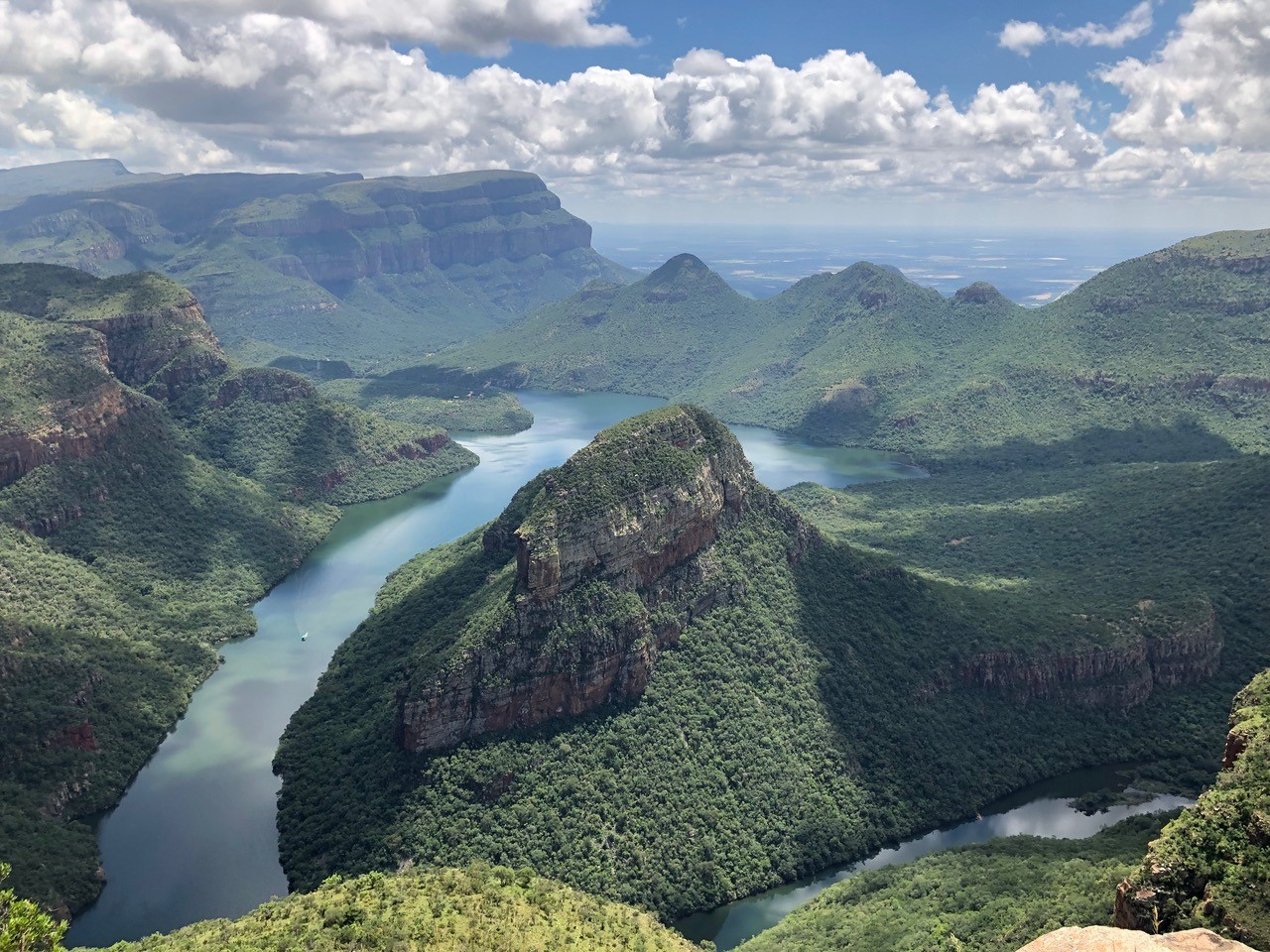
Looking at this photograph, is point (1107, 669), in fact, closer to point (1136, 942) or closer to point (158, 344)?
point (1136, 942)

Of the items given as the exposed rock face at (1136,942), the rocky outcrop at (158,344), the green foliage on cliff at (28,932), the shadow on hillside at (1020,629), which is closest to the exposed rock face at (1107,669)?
the shadow on hillside at (1020,629)

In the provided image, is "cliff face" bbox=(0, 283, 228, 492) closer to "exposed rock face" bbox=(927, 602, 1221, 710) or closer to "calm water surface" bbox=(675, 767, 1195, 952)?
"calm water surface" bbox=(675, 767, 1195, 952)

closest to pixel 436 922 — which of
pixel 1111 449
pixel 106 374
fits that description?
pixel 106 374

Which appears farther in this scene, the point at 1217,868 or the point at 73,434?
the point at 73,434

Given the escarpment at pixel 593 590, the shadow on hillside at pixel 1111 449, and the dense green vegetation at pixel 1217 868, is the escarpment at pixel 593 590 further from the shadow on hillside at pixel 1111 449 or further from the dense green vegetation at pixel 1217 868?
the shadow on hillside at pixel 1111 449

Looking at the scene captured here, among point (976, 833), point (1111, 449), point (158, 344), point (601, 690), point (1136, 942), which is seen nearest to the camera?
point (1136, 942)

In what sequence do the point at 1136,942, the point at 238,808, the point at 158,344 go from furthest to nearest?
the point at 158,344, the point at 238,808, the point at 1136,942
